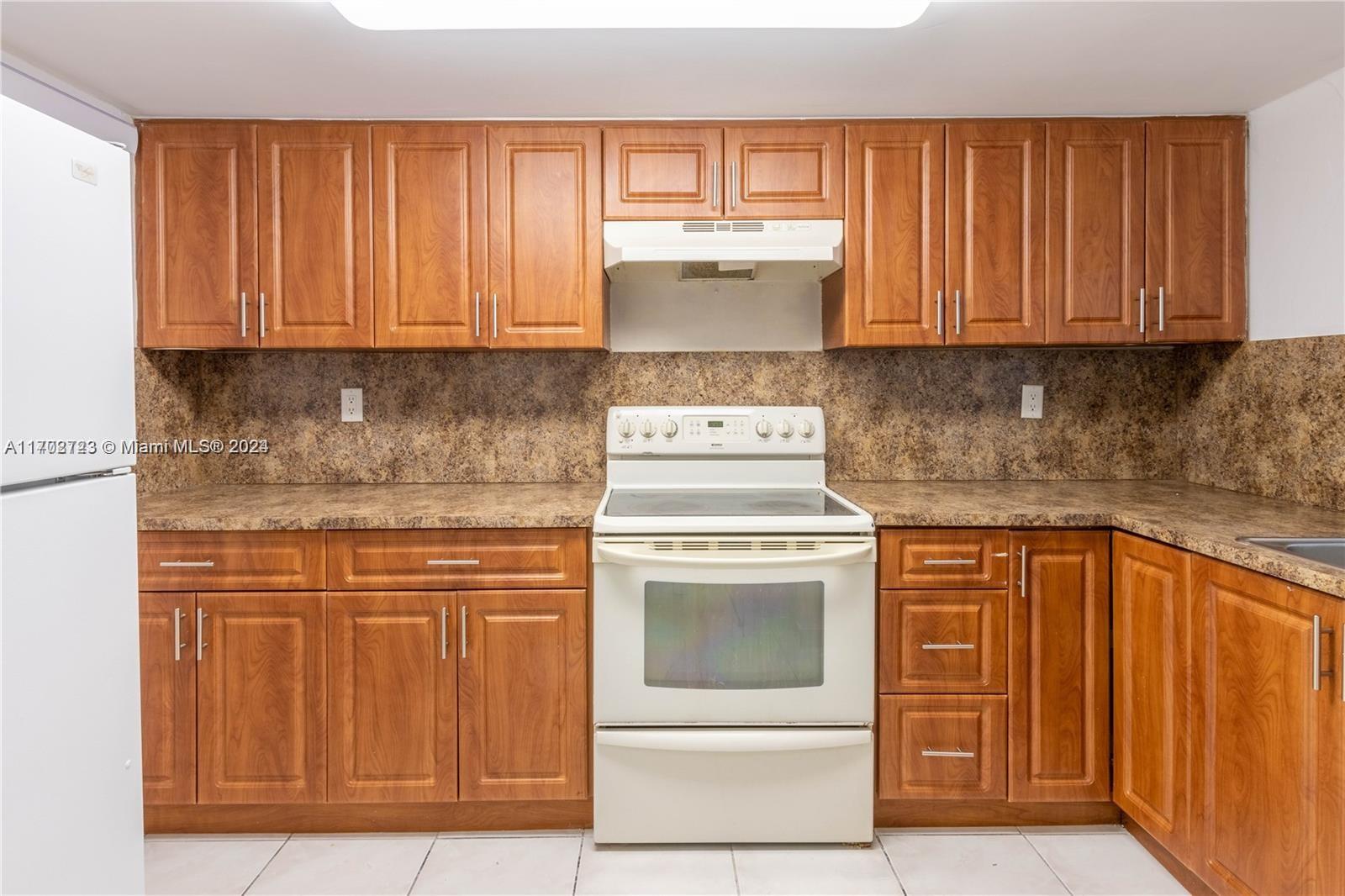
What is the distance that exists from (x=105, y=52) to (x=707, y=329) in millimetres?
1740

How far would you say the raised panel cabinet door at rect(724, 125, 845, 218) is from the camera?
2.43 m

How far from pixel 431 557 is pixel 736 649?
0.82 m

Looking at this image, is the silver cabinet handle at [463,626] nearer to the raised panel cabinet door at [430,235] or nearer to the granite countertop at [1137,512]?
the raised panel cabinet door at [430,235]

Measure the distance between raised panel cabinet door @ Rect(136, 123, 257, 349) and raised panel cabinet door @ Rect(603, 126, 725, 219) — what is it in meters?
1.04

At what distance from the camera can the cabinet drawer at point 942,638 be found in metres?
2.18

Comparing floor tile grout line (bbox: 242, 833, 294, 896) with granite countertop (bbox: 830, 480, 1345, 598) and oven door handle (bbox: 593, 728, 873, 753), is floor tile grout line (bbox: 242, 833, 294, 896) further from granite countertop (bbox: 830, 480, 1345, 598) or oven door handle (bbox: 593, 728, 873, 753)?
granite countertop (bbox: 830, 480, 1345, 598)

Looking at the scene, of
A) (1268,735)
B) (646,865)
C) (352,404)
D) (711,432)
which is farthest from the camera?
(352,404)

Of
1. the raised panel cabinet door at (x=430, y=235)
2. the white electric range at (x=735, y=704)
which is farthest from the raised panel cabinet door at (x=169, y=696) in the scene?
the white electric range at (x=735, y=704)

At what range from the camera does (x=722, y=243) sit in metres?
2.38

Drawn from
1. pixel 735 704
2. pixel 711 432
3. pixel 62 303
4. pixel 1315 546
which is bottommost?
pixel 735 704

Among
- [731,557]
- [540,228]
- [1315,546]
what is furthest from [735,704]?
[540,228]

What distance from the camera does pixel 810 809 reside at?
7.00ft

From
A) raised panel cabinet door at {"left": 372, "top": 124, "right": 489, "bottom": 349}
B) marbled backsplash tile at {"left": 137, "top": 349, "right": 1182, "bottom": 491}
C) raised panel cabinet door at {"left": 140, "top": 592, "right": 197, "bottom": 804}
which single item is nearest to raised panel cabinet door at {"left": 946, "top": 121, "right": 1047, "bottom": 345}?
marbled backsplash tile at {"left": 137, "top": 349, "right": 1182, "bottom": 491}

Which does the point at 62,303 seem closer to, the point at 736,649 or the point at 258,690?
the point at 258,690
